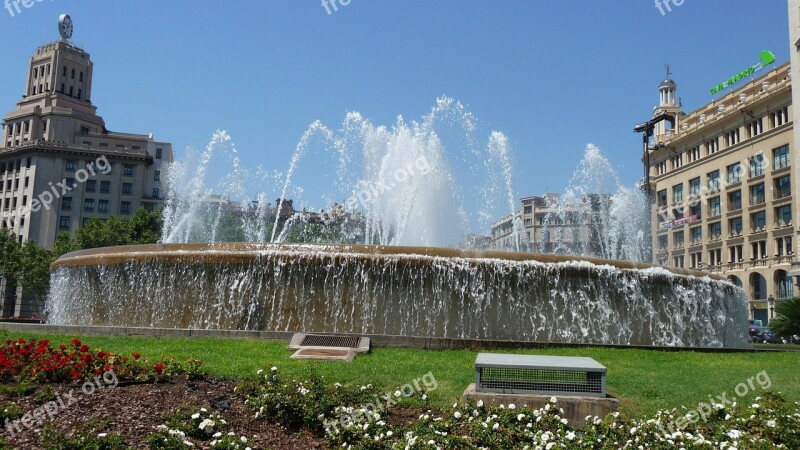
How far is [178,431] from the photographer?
672 cm

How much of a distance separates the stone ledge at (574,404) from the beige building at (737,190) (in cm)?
4815

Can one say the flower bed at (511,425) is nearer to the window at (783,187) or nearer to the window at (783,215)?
the window at (783,215)

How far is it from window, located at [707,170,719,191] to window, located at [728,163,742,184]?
178 centimetres

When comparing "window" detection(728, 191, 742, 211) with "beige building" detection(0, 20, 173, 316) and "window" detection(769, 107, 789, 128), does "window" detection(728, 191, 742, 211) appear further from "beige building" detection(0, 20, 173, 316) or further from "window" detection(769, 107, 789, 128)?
"beige building" detection(0, 20, 173, 316)

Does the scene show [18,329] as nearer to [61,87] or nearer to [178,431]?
[178,431]

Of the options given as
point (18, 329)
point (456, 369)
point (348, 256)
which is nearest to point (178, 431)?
point (456, 369)

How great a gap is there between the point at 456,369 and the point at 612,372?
2466 mm

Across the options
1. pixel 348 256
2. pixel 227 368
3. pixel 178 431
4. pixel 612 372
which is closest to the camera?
pixel 178 431

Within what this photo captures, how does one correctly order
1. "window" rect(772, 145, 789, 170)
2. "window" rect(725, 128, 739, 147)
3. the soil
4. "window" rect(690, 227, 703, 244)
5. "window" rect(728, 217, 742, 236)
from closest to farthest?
the soil, "window" rect(772, 145, 789, 170), "window" rect(728, 217, 742, 236), "window" rect(725, 128, 739, 147), "window" rect(690, 227, 703, 244)

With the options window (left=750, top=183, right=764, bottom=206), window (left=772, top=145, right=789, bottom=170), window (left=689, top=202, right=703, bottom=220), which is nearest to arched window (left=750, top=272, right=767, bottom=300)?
window (left=750, top=183, right=764, bottom=206)

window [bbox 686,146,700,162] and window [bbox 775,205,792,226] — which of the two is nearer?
window [bbox 775,205,792,226]

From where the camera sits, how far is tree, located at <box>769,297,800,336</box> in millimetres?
23297

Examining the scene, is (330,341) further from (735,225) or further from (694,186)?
(694,186)

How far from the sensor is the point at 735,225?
6253 centimetres
